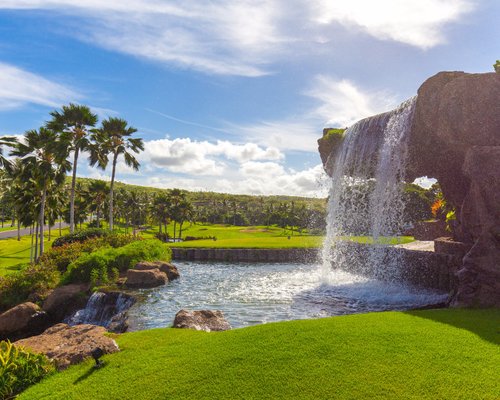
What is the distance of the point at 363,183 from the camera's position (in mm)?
34906

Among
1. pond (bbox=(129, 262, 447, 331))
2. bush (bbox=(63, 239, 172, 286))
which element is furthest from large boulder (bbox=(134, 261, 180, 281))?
bush (bbox=(63, 239, 172, 286))

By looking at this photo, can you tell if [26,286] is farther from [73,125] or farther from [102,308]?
[73,125]

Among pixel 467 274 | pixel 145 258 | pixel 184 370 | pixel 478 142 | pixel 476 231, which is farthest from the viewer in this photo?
pixel 145 258

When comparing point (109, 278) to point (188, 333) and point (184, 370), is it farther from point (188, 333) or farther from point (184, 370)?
point (184, 370)

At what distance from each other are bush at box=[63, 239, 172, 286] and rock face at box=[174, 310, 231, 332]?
12.1 meters

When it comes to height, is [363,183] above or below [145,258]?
above

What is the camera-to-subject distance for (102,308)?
2089 centimetres

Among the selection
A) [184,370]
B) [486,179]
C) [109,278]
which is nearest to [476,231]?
[486,179]

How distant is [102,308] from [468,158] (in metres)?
20.1

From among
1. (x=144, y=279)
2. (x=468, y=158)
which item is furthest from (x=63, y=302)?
(x=468, y=158)

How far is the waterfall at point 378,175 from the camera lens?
2811 cm

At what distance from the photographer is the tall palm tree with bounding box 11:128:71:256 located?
3781 cm

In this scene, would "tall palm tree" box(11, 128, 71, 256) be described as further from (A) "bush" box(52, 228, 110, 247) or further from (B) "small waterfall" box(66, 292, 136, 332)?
(B) "small waterfall" box(66, 292, 136, 332)

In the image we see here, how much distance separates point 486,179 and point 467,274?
4.29 meters
